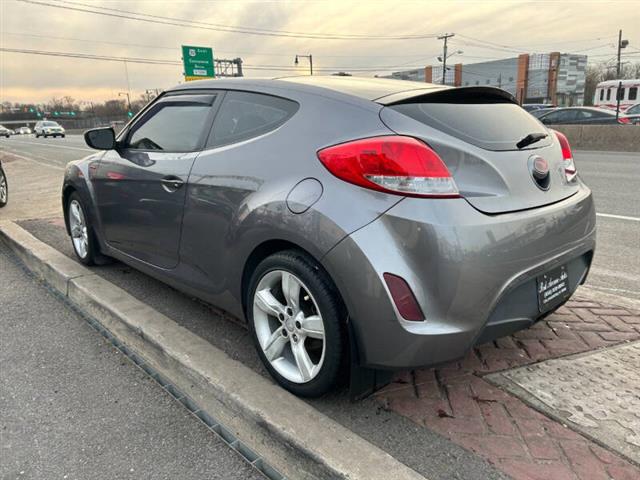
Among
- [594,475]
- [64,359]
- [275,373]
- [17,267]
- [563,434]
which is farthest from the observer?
[17,267]

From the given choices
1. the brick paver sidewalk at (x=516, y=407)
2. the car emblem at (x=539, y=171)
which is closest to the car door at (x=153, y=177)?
the brick paver sidewalk at (x=516, y=407)

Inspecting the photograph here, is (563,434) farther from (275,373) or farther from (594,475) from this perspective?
(275,373)

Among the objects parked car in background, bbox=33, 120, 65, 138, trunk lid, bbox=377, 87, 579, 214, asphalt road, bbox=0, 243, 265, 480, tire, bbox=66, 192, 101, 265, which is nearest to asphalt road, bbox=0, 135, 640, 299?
trunk lid, bbox=377, 87, 579, 214

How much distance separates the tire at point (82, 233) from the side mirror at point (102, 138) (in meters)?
0.71

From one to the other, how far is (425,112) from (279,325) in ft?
4.21

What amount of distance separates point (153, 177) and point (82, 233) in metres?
1.72

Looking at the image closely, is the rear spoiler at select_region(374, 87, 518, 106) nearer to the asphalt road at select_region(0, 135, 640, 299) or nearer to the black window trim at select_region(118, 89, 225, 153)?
the black window trim at select_region(118, 89, 225, 153)

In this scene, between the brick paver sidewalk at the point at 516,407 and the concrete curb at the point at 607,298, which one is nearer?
the brick paver sidewalk at the point at 516,407

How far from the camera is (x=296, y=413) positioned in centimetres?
229

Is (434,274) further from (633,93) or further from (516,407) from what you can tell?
(633,93)

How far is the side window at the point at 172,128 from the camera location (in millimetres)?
3127

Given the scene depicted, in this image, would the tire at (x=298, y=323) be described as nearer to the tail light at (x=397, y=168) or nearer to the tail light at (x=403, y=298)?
the tail light at (x=403, y=298)

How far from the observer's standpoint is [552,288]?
2.42 meters

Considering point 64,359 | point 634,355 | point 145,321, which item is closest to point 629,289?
point 634,355
